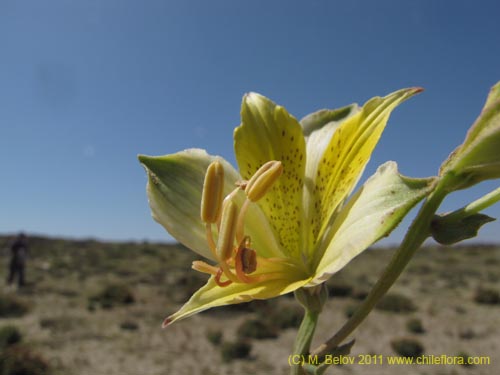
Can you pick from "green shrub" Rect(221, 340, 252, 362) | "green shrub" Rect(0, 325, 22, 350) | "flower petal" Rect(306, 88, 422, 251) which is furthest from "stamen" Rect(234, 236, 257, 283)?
"green shrub" Rect(0, 325, 22, 350)

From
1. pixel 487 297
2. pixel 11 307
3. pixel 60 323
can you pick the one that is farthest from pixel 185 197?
pixel 487 297

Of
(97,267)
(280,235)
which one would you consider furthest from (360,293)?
(280,235)

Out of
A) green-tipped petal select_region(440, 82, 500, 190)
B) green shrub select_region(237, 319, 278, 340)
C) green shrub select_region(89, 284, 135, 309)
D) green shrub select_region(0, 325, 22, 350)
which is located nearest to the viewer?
green-tipped petal select_region(440, 82, 500, 190)

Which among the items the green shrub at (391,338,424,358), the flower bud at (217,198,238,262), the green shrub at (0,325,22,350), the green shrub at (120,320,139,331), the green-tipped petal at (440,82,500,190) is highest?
the green-tipped petal at (440,82,500,190)

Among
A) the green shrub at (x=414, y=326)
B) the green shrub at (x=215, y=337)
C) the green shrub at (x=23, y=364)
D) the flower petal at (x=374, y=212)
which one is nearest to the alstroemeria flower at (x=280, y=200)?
the flower petal at (x=374, y=212)

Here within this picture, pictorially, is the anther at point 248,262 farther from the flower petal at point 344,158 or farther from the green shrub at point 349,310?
the green shrub at point 349,310

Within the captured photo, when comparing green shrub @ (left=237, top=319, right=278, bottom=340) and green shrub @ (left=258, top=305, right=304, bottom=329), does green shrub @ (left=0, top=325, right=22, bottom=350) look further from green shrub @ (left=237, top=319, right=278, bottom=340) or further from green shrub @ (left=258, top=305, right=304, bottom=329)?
green shrub @ (left=258, top=305, right=304, bottom=329)

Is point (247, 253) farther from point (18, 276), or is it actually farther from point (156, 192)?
point (18, 276)
